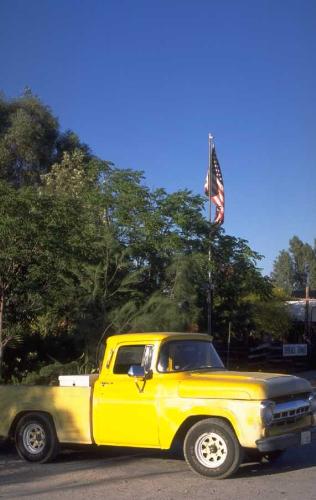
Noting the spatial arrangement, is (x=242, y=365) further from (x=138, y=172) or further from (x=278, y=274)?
(x=278, y=274)

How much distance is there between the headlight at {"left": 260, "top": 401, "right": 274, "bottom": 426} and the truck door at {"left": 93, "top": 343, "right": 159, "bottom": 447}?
1.35 meters

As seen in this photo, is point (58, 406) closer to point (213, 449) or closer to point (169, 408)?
point (169, 408)

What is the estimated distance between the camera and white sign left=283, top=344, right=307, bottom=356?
826 inches

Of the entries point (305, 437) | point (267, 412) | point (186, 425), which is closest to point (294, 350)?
point (305, 437)

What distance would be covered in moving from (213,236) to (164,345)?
10.4 meters

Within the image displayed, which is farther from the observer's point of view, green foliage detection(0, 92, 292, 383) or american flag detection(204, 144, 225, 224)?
american flag detection(204, 144, 225, 224)

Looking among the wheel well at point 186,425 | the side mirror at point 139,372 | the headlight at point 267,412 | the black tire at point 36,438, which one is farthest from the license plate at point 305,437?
the black tire at point 36,438

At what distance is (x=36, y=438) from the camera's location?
849cm

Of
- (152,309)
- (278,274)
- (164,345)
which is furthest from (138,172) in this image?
(278,274)

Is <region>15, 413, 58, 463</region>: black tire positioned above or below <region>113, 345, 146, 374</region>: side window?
below

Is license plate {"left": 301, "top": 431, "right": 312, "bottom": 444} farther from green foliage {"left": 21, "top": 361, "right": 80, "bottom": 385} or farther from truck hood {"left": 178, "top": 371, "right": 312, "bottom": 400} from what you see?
green foliage {"left": 21, "top": 361, "right": 80, "bottom": 385}

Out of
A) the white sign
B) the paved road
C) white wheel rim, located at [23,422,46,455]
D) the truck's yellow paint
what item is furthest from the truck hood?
the white sign

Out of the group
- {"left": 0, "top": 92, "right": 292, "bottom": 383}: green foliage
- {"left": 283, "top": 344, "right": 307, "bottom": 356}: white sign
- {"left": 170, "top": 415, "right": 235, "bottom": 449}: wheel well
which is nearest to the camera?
{"left": 170, "top": 415, "right": 235, "bottom": 449}: wheel well

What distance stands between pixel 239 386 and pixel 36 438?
3032 millimetres
